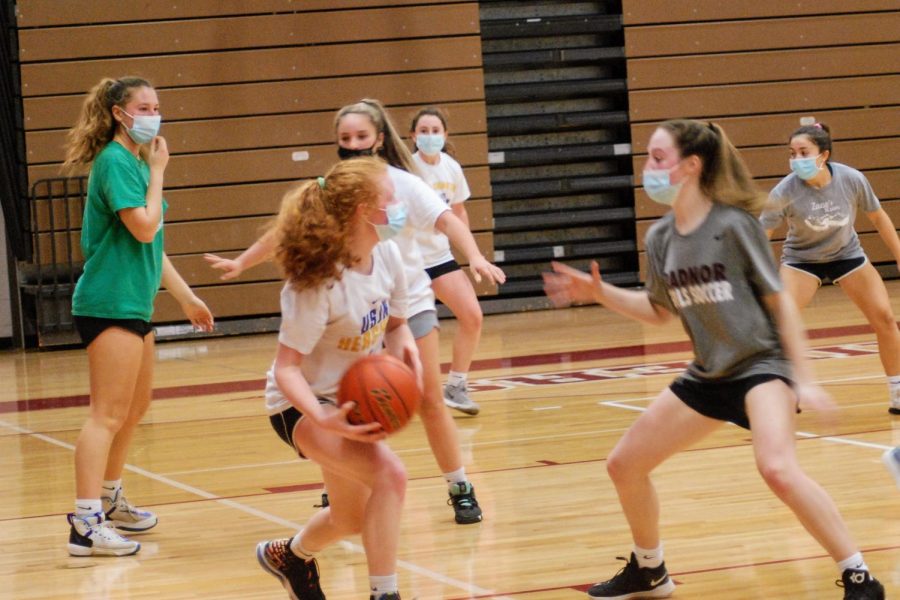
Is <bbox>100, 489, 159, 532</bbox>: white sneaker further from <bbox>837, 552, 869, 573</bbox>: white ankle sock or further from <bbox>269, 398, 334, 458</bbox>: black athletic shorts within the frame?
<bbox>837, 552, 869, 573</bbox>: white ankle sock

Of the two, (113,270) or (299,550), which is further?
(113,270)

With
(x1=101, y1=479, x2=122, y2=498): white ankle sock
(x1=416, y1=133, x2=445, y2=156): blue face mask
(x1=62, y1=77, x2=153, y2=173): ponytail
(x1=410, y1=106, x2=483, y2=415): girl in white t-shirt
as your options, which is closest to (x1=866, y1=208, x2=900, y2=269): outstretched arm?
(x1=410, y1=106, x2=483, y2=415): girl in white t-shirt

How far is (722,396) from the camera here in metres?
3.48

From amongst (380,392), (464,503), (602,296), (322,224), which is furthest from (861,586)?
(464,503)

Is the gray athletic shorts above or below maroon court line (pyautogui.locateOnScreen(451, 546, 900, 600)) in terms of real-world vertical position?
above

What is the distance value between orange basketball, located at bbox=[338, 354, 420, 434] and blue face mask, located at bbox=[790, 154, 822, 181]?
145 inches

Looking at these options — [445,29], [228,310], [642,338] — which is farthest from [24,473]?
[445,29]

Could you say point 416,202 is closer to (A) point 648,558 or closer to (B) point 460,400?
(A) point 648,558

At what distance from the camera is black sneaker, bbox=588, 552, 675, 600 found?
361cm

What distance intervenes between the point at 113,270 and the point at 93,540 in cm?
94

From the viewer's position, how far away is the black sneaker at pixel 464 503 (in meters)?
4.70

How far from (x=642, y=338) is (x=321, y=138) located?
165 inches

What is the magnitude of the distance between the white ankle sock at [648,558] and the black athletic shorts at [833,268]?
336cm

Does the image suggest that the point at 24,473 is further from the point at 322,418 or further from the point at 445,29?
the point at 445,29
